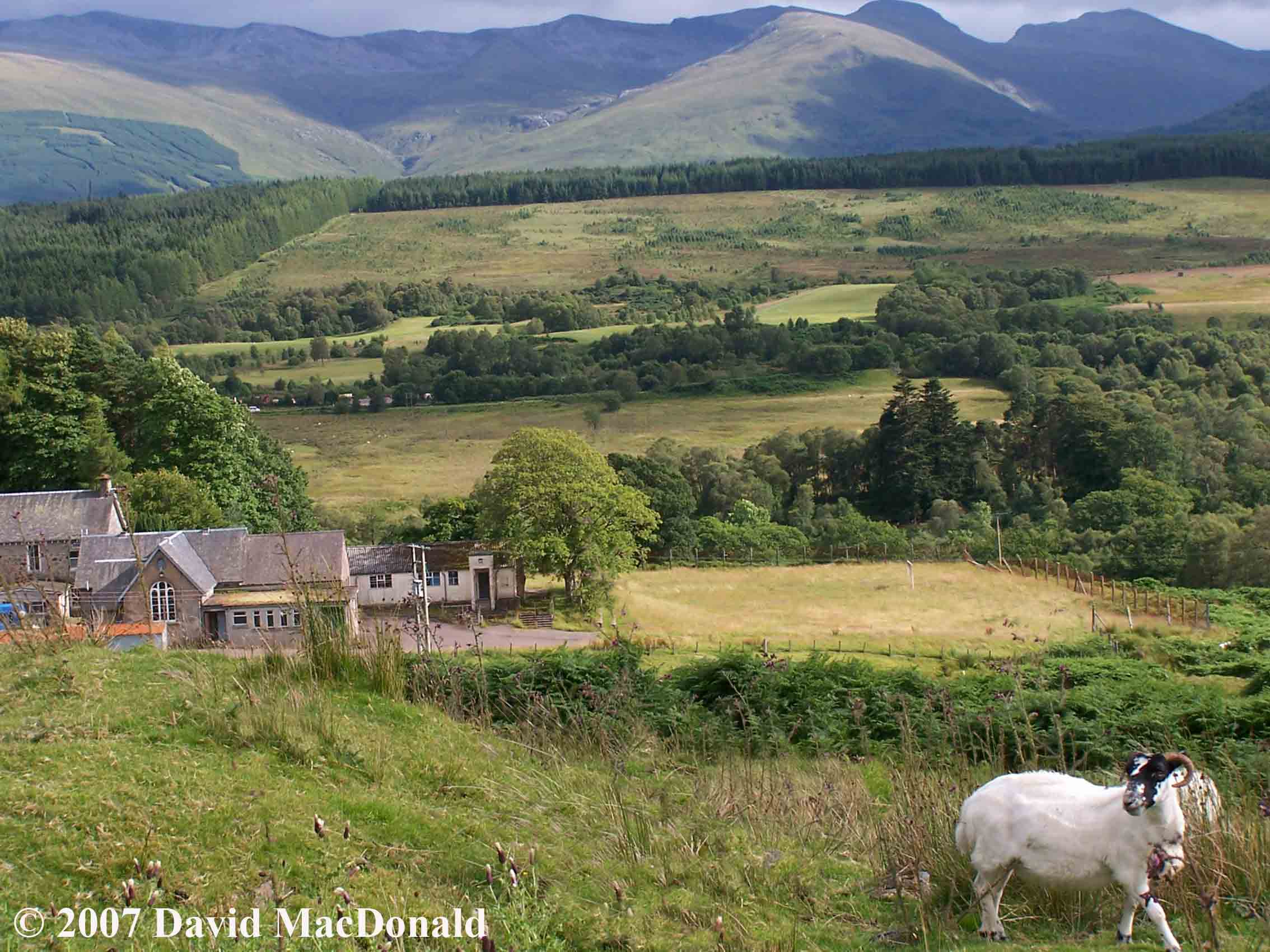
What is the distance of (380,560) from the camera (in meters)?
41.0

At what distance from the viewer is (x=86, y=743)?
8773mm

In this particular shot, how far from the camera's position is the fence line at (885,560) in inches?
1719

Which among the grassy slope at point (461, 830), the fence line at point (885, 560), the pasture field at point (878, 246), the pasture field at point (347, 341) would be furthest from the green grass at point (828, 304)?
the grassy slope at point (461, 830)

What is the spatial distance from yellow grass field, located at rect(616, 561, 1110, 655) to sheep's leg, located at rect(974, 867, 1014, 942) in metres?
23.4

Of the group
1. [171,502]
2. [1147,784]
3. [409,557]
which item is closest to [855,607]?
[409,557]

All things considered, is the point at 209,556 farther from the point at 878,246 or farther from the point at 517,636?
the point at 878,246

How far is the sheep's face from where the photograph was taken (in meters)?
6.89

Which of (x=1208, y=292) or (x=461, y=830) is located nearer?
(x=461, y=830)

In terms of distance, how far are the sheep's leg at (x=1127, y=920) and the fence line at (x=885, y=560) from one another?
121ft

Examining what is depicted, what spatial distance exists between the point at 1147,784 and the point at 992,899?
1.14 meters

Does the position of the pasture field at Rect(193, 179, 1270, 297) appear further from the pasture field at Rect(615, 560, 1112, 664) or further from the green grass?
the pasture field at Rect(615, 560, 1112, 664)

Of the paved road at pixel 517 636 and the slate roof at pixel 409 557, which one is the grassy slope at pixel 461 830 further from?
the slate roof at pixel 409 557

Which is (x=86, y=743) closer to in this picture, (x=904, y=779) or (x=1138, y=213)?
(x=904, y=779)

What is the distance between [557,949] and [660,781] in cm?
340
